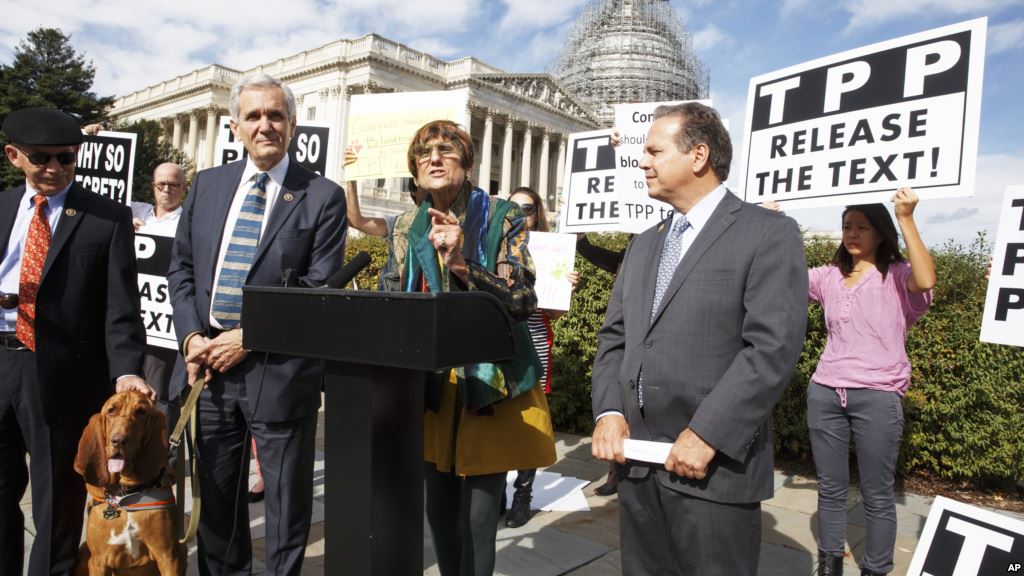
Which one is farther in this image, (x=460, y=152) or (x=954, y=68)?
(x=954, y=68)

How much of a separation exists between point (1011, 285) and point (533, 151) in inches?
2672

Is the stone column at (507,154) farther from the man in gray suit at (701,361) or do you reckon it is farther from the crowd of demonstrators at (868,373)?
the man in gray suit at (701,361)

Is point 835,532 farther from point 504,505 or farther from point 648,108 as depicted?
point 648,108

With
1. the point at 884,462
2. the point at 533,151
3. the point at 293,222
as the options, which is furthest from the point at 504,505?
the point at 533,151

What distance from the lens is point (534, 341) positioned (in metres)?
4.68

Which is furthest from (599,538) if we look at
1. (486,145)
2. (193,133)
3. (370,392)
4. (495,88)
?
(193,133)

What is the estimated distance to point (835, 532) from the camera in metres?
3.50

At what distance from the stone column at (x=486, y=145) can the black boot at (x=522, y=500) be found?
5754 centimetres

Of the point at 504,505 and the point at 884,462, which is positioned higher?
the point at 884,462

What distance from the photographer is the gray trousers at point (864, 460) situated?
3373 millimetres

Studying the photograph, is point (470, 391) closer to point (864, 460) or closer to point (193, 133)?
point (864, 460)

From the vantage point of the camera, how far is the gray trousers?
11.1 feet

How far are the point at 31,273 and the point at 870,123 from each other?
429 cm

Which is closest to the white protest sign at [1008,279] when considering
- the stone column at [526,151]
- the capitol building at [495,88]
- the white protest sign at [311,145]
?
the white protest sign at [311,145]
